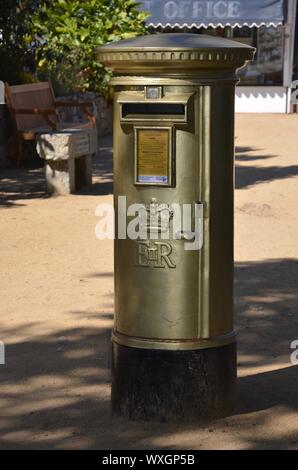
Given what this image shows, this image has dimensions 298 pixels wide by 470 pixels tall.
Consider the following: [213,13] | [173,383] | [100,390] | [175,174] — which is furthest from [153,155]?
[213,13]

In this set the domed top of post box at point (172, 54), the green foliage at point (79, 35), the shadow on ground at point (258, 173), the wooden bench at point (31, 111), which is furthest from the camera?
the green foliage at point (79, 35)

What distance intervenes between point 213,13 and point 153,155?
1938 cm

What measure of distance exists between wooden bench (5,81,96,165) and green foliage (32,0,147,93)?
2382 mm

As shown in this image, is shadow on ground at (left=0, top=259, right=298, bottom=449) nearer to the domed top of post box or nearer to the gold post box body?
the gold post box body

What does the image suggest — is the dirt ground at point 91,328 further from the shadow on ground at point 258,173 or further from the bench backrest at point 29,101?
the bench backrest at point 29,101

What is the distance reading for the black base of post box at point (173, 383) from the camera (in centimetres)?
486

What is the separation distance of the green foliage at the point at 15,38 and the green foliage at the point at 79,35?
148 centimetres

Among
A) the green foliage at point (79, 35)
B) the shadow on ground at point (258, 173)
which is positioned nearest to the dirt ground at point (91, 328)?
the shadow on ground at point (258, 173)

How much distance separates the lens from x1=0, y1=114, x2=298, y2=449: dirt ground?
4871 mm

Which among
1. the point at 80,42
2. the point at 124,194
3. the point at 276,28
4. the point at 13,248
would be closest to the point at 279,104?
the point at 276,28

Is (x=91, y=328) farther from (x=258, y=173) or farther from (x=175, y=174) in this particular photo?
(x=258, y=173)

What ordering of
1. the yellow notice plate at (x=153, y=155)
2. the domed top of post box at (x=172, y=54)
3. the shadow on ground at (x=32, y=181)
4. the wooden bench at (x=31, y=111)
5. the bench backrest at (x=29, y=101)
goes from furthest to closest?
1. the bench backrest at (x=29, y=101)
2. the wooden bench at (x=31, y=111)
3. the shadow on ground at (x=32, y=181)
4. the yellow notice plate at (x=153, y=155)
5. the domed top of post box at (x=172, y=54)

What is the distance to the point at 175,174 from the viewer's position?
480cm
